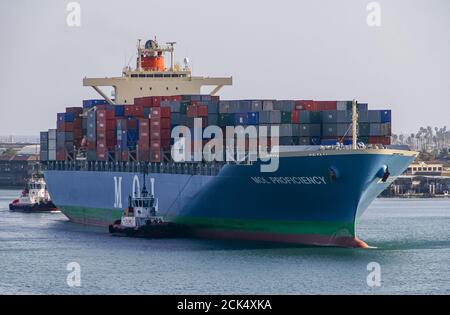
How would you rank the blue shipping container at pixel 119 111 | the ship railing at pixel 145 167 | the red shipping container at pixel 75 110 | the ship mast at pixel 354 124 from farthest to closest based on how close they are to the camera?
1. the red shipping container at pixel 75 110
2. the blue shipping container at pixel 119 111
3. the ship railing at pixel 145 167
4. the ship mast at pixel 354 124

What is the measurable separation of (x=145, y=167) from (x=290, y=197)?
1454cm

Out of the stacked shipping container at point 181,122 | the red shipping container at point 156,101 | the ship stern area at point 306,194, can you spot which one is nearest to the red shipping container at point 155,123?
the stacked shipping container at point 181,122

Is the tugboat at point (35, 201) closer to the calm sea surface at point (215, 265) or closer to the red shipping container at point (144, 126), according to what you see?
the calm sea surface at point (215, 265)

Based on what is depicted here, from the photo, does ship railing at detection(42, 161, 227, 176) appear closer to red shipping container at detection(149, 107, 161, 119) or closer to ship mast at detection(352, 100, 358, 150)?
red shipping container at detection(149, 107, 161, 119)

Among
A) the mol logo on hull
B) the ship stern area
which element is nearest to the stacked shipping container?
the mol logo on hull

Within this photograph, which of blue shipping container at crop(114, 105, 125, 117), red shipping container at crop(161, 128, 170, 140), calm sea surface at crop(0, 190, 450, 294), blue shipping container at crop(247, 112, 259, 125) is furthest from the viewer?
blue shipping container at crop(114, 105, 125, 117)

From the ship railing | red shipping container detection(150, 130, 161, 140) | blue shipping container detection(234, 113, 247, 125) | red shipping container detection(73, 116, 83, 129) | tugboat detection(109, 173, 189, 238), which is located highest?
red shipping container detection(73, 116, 83, 129)

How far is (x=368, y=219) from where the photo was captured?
Result: 100 meters

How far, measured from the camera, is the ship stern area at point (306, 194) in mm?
68000

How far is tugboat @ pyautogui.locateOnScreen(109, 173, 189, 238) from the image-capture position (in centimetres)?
7688

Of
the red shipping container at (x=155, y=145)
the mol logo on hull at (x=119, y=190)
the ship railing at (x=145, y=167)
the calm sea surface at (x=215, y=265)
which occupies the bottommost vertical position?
the calm sea surface at (x=215, y=265)

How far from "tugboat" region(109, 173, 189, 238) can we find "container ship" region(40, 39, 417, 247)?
2.03ft

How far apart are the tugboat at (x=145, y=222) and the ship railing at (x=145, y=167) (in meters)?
1.30
